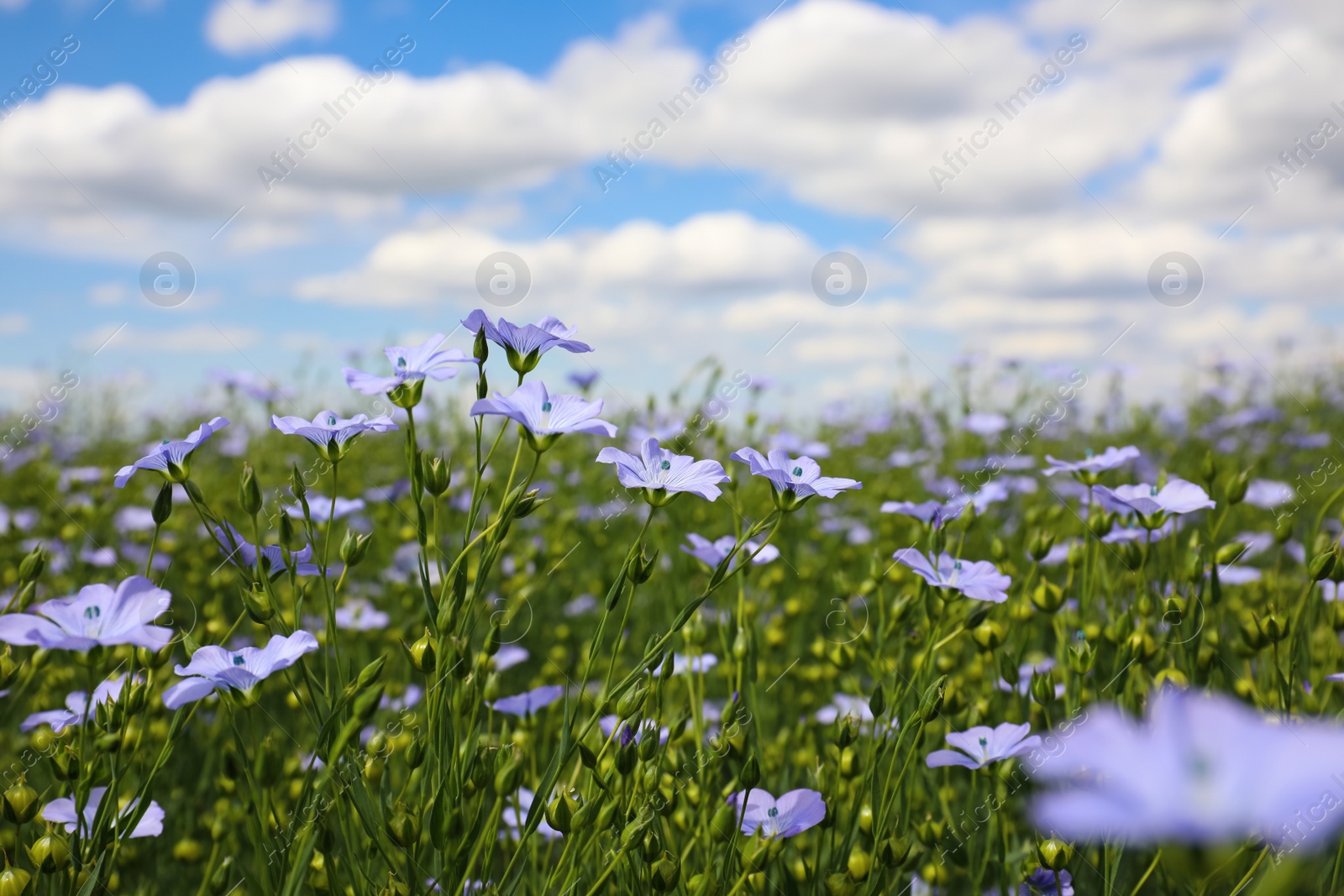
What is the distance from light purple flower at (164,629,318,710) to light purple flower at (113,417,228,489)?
9.7 inches

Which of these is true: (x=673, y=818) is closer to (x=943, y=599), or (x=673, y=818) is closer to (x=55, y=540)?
(x=943, y=599)

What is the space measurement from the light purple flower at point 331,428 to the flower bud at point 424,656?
0.27 m

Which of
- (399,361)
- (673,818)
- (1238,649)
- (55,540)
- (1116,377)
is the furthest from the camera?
(1116,377)

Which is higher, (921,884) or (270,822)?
(270,822)

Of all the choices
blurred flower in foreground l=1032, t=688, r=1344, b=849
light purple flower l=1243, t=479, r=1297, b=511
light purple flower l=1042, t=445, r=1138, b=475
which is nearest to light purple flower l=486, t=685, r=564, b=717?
light purple flower l=1042, t=445, r=1138, b=475

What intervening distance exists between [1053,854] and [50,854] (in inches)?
50.7

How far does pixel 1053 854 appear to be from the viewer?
46.4 inches

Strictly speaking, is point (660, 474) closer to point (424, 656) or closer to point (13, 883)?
point (424, 656)

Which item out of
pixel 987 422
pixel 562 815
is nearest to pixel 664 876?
pixel 562 815

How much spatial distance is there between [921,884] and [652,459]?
0.93 m

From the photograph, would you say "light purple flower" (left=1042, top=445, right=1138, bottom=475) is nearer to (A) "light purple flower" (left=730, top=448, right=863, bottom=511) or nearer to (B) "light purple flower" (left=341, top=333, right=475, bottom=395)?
(A) "light purple flower" (left=730, top=448, right=863, bottom=511)

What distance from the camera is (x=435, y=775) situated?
1.20 metres

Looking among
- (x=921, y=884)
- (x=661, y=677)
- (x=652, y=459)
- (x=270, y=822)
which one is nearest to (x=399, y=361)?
(x=652, y=459)

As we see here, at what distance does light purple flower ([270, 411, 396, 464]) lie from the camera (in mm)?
1107
